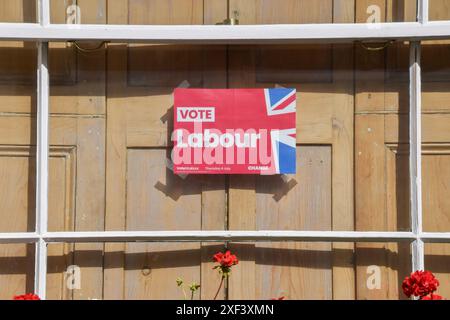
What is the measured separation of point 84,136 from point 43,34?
57 centimetres

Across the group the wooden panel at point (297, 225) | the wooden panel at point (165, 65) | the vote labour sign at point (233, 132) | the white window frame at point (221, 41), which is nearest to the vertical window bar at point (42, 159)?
the white window frame at point (221, 41)

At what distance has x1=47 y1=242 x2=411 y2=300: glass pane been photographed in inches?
226

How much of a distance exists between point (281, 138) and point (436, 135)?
0.80m

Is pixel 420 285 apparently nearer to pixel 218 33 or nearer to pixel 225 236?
pixel 225 236

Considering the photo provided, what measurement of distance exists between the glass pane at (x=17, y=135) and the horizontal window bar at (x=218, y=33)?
0.12 m

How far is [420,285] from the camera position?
5.13 metres

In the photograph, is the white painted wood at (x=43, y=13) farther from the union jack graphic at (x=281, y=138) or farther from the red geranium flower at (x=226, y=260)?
the red geranium flower at (x=226, y=260)

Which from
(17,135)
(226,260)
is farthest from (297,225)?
(17,135)

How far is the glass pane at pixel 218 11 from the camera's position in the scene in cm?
579

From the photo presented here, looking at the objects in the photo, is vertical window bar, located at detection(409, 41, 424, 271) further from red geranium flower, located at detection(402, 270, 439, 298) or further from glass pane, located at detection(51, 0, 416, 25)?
red geranium flower, located at detection(402, 270, 439, 298)

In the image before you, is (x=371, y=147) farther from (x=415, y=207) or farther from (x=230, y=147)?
(x=230, y=147)

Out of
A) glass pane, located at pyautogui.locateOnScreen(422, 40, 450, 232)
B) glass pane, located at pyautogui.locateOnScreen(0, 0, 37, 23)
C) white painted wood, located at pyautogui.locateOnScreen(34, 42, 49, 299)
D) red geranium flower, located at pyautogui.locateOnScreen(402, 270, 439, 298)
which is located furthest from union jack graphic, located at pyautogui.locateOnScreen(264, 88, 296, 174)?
glass pane, located at pyautogui.locateOnScreen(0, 0, 37, 23)

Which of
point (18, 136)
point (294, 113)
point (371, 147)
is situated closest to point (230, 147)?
point (294, 113)

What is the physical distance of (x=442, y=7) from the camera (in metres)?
5.77
